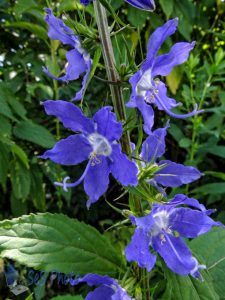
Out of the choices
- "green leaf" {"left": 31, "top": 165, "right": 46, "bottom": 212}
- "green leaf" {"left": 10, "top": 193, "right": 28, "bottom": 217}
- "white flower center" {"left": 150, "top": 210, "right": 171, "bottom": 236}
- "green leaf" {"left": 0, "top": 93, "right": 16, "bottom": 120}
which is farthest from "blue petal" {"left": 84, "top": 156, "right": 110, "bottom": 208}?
"green leaf" {"left": 10, "top": 193, "right": 28, "bottom": 217}

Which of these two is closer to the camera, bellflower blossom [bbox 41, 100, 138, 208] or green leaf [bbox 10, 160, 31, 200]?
bellflower blossom [bbox 41, 100, 138, 208]

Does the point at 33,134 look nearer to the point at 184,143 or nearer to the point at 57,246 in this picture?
the point at 184,143

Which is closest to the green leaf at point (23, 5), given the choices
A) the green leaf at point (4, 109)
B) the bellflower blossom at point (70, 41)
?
the green leaf at point (4, 109)

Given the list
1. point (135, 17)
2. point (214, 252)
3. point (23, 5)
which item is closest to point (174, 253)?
point (214, 252)

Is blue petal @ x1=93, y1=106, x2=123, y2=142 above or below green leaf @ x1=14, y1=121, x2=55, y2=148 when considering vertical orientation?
above

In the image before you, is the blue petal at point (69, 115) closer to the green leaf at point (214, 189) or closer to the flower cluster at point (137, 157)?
the flower cluster at point (137, 157)

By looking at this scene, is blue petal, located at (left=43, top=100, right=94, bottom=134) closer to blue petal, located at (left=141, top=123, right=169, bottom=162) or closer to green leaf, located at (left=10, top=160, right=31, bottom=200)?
blue petal, located at (left=141, top=123, right=169, bottom=162)
